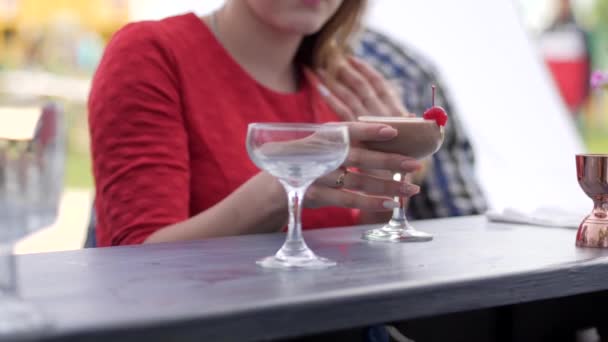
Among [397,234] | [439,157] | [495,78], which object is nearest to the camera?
[397,234]

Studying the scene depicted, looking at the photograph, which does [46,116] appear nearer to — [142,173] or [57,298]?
[57,298]

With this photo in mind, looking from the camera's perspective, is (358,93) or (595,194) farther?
(358,93)

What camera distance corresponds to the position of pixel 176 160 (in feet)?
5.46

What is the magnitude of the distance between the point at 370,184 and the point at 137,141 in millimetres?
527

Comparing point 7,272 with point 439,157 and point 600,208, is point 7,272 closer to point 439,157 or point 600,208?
point 600,208

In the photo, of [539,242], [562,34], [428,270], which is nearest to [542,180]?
[539,242]

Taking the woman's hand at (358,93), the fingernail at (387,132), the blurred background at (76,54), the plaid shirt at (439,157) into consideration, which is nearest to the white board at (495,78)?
the blurred background at (76,54)

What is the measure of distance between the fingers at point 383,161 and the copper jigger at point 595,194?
0.24m

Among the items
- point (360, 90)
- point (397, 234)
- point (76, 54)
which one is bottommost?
point (397, 234)

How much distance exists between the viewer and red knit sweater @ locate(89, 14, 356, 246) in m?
1.61

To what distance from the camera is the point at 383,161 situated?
1.27 metres

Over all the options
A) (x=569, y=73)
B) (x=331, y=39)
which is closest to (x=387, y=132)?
(x=331, y=39)

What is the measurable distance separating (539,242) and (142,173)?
0.72 meters

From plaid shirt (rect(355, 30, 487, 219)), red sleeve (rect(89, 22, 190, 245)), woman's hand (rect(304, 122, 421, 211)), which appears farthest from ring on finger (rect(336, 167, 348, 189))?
plaid shirt (rect(355, 30, 487, 219))
